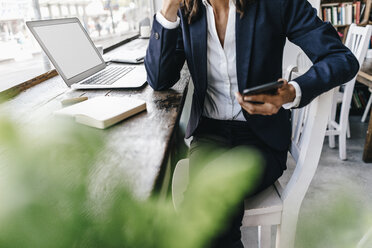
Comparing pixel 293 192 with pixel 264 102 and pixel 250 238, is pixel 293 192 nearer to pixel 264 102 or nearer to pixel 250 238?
pixel 264 102

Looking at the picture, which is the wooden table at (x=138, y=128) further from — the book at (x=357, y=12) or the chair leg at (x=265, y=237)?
the book at (x=357, y=12)

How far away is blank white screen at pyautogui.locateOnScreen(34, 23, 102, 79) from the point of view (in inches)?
45.6

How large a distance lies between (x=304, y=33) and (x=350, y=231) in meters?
0.90

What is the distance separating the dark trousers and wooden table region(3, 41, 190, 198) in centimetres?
20

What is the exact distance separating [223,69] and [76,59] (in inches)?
26.0

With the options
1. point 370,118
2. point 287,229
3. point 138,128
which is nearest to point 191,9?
point 138,128

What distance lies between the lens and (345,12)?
343 centimetres

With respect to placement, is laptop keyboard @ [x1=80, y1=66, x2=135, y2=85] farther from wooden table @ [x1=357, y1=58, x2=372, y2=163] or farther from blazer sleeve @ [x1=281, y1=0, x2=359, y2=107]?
wooden table @ [x1=357, y1=58, x2=372, y2=163]

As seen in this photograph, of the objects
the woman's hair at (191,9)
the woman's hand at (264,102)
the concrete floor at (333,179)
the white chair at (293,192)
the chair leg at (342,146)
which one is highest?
the woman's hair at (191,9)

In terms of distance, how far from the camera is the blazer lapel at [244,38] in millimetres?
1030

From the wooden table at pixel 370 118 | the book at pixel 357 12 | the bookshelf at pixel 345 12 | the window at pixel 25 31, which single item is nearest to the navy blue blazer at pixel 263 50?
the window at pixel 25 31

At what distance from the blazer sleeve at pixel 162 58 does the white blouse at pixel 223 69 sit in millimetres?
34

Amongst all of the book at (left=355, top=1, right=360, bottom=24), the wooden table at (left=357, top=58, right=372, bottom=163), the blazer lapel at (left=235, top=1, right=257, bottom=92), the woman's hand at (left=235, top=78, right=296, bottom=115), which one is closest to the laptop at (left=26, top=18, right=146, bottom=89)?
the blazer lapel at (left=235, top=1, right=257, bottom=92)

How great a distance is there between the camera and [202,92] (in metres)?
1.14
